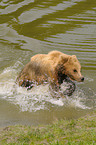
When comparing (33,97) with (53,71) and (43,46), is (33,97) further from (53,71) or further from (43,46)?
(43,46)

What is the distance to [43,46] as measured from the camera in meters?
11.2

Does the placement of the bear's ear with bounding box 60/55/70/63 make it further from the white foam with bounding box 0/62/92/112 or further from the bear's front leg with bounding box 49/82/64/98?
the white foam with bounding box 0/62/92/112

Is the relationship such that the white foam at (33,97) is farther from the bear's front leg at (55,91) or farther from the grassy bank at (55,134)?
the grassy bank at (55,134)

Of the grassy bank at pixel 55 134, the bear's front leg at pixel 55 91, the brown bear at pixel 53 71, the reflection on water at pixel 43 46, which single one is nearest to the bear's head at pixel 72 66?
the brown bear at pixel 53 71

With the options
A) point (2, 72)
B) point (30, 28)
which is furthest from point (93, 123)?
point (30, 28)

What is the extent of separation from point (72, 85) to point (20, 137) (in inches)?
101

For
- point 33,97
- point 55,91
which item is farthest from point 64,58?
point 33,97

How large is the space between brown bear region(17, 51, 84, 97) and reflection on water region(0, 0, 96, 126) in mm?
284

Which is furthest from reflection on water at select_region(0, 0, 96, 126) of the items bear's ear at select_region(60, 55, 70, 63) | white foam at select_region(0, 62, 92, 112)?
bear's ear at select_region(60, 55, 70, 63)

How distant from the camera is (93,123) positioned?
4.98 metres

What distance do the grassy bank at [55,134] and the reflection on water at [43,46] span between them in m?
0.69

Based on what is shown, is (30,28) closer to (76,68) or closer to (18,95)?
(18,95)

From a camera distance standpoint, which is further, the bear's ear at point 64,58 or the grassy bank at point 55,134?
the bear's ear at point 64,58

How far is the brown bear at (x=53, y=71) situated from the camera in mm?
6176
